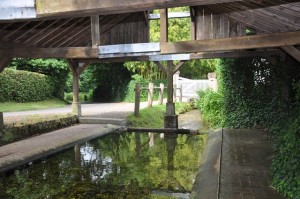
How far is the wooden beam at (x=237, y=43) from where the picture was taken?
6215 mm

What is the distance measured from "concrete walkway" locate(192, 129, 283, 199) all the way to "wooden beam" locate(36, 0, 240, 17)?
3.13 meters

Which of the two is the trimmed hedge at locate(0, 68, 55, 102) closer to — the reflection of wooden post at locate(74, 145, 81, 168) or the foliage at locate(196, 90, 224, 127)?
the reflection of wooden post at locate(74, 145, 81, 168)

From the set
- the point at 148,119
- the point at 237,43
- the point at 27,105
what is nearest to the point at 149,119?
the point at 148,119

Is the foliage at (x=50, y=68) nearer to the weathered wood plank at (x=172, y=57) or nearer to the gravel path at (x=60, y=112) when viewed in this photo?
the gravel path at (x=60, y=112)

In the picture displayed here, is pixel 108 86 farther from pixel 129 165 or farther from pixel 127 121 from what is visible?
pixel 129 165

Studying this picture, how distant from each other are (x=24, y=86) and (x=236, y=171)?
16360mm

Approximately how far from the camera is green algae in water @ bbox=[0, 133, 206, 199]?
18.0ft

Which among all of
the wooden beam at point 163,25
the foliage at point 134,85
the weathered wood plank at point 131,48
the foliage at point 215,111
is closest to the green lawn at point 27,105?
the foliage at point 134,85

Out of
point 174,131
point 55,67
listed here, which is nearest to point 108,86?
point 55,67

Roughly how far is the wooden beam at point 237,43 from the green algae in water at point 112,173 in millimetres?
2642

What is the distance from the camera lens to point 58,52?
7.92m

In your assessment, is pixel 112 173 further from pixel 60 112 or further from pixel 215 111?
pixel 60 112

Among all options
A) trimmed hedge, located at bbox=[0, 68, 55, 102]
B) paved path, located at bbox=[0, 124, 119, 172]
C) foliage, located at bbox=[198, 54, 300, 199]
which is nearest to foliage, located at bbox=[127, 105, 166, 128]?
paved path, located at bbox=[0, 124, 119, 172]

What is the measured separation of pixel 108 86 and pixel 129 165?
19320mm
